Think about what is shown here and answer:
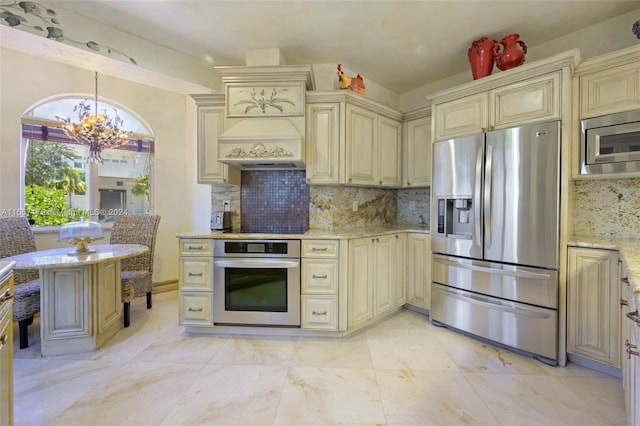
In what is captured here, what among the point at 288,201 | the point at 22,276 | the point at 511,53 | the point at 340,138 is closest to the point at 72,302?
the point at 22,276

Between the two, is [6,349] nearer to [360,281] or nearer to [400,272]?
[360,281]

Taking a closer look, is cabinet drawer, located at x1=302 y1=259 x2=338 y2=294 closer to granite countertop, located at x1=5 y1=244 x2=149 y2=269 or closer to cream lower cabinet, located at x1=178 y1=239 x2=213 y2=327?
cream lower cabinet, located at x1=178 y1=239 x2=213 y2=327

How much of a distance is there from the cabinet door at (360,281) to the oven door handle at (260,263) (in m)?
0.53

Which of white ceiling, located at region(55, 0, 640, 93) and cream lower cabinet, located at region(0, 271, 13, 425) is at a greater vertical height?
white ceiling, located at region(55, 0, 640, 93)

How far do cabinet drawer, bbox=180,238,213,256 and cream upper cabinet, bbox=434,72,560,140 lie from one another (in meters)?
2.47

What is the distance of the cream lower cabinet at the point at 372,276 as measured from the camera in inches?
101

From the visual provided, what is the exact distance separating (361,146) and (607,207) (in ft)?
7.06

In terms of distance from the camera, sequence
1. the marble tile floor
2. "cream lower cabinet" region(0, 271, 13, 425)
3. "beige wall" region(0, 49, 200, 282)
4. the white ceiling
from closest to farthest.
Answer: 1. "cream lower cabinet" region(0, 271, 13, 425)
2. the marble tile floor
3. the white ceiling
4. "beige wall" region(0, 49, 200, 282)

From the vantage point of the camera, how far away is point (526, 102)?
7.24ft

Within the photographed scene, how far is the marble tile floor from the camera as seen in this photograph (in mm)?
1568

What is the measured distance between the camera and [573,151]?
6.93 feet

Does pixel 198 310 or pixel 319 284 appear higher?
pixel 319 284

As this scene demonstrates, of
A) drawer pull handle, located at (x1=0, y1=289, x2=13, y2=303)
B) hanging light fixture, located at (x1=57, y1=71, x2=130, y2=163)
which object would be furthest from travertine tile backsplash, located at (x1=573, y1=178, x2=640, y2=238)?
A: hanging light fixture, located at (x1=57, y1=71, x2=130, y2=163)

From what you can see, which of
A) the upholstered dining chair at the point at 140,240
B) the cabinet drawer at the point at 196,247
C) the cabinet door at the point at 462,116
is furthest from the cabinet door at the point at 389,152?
the upholstered dining chair at the point at 140,240
